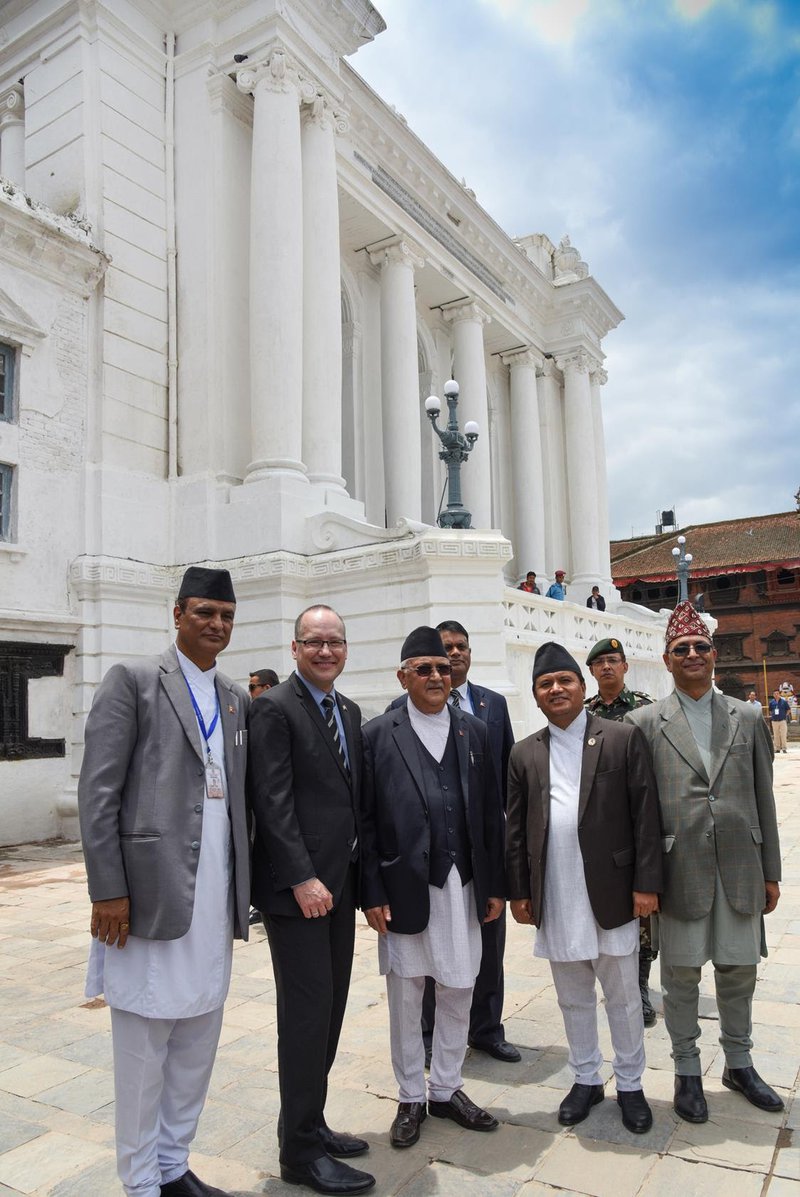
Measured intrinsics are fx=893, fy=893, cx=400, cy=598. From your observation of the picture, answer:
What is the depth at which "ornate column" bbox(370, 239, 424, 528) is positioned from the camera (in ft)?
64.3

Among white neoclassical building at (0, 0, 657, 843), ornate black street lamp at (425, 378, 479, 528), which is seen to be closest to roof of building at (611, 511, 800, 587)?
white neoclassical building at (0, 0, 657, 843)

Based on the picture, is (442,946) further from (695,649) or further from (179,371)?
(179,371)

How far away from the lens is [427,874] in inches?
143

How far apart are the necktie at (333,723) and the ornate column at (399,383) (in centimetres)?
1603

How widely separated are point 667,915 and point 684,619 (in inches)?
53.3

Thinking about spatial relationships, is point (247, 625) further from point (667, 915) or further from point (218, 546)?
point (667, 915)

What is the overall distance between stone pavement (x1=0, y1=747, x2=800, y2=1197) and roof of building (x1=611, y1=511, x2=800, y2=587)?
4495 cm

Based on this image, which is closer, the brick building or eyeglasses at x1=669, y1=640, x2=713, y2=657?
eyeglasses at x1=669, y1=640, x2=713, y2=657

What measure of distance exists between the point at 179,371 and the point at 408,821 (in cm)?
1280

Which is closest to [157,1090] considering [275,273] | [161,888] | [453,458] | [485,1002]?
[161,888]

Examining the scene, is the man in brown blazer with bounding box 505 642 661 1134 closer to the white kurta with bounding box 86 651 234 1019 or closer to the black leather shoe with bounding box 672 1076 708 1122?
the black leather shoe with bounding box 672 1076 708 1122

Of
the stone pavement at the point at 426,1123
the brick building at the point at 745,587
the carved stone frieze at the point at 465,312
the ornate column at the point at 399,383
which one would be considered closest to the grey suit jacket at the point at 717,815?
the stone pavement at the point at 426,1123

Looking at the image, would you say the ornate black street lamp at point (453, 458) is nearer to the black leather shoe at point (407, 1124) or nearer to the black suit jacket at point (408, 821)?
the black suit jacket at point (408, 821)

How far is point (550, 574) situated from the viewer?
26.8 meters
